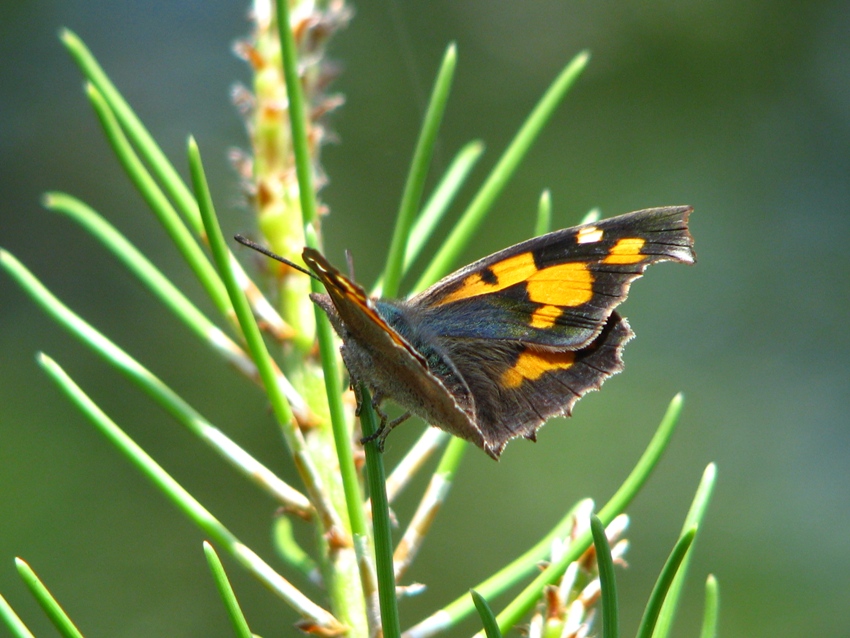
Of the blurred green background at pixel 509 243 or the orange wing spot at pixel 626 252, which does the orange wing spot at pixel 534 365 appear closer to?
the orange wing spot at pixel 626 252

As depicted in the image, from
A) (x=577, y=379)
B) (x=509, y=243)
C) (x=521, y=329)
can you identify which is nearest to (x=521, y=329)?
(x=521, y=329)

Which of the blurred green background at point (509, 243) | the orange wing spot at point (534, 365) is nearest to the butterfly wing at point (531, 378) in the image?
the orange wing spot at point (534, 365)

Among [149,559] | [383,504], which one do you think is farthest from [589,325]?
[149,559]

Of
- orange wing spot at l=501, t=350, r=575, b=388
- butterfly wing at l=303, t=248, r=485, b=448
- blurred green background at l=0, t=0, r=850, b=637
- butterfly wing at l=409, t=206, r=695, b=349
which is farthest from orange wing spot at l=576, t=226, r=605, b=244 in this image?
blurred green background at l=0, t=0, r=850, b=637

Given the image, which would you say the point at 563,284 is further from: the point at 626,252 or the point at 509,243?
the point at 509,243

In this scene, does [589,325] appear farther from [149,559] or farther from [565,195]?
[565,195]

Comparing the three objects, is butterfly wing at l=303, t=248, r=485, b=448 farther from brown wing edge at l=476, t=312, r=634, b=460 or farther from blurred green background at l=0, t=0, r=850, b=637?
blurred green background at l=0, t=0, r=850, b=637

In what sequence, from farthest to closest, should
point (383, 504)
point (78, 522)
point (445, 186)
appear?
point (78, 522)
point (445, 186)
point (383, 504)

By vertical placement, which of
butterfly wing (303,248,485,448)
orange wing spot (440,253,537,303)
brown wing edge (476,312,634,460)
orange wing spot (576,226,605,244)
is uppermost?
orange wing spot (576,226,605,244)
